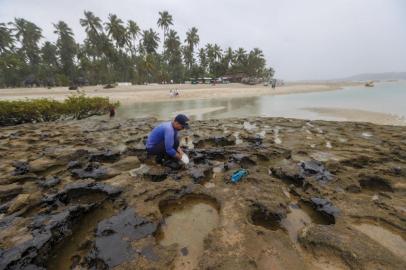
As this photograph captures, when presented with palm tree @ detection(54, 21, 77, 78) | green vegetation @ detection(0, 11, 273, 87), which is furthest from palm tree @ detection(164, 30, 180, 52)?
palm tree @ detection(54, 21, 77, 78)

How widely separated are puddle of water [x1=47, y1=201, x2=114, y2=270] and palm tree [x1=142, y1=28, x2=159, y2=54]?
196ft

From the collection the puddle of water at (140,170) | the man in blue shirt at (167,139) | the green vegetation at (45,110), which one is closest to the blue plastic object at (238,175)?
the man in blue shirt at (167,139)

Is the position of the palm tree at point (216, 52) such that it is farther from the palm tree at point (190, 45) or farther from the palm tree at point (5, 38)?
the palm tree at point (5, 38)

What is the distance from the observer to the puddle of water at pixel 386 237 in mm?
2977

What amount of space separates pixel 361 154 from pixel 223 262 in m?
5.48

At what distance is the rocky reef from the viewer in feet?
9.12

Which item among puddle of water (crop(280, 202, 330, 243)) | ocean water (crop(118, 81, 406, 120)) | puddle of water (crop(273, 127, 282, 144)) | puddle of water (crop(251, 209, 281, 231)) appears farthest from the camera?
ocean water (crop(118, 81, 406, 120))

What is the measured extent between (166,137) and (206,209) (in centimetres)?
190

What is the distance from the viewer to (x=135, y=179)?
4773 millimetres

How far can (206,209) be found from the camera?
3.96 m

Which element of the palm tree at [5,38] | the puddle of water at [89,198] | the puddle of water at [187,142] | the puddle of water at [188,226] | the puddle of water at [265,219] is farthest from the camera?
the palm tree at [5,38]

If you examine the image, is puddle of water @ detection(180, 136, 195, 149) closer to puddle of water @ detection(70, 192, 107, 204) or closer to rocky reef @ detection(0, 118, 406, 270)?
rocky reef @ detection(0, 118, 406, 270)

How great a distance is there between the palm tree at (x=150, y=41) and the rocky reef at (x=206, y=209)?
5606 centimetres

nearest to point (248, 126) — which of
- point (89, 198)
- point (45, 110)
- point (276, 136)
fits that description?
point (276, 136)
